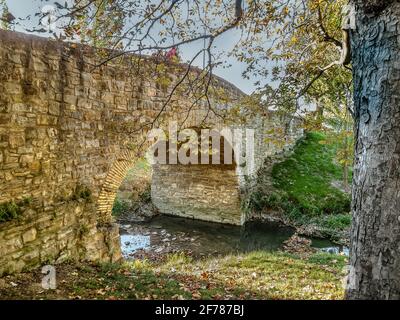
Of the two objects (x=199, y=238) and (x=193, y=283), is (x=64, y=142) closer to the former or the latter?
(x=193, y=283)

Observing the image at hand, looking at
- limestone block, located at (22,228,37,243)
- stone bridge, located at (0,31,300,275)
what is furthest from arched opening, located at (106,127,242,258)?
limestone block, located at (22,228,37,243)

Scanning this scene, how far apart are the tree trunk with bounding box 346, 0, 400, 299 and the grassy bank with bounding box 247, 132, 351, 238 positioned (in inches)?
299

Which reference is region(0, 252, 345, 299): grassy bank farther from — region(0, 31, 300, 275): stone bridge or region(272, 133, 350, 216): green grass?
region(272, 133, 350, 216): green grass

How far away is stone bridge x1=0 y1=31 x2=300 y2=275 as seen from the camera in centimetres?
355

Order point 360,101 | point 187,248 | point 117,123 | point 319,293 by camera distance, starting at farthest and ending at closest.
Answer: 1. point 187,248
2. point 117,123
3. point 319,293
4. point 360,101

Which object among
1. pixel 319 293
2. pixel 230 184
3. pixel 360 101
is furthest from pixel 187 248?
pixel 360 101

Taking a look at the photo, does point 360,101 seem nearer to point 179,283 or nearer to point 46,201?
point 179,283

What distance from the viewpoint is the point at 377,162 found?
183 centimetres

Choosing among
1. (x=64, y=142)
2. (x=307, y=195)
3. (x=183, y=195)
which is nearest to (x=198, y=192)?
(x=183, y=195)

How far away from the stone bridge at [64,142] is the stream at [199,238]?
2945mm

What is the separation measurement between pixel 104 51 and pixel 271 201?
27.6 feet

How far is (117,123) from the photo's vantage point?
5.20 meters

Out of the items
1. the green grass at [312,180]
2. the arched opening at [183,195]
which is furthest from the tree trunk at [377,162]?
the green grass at [312,180]

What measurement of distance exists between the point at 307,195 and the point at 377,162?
33.6 ft
